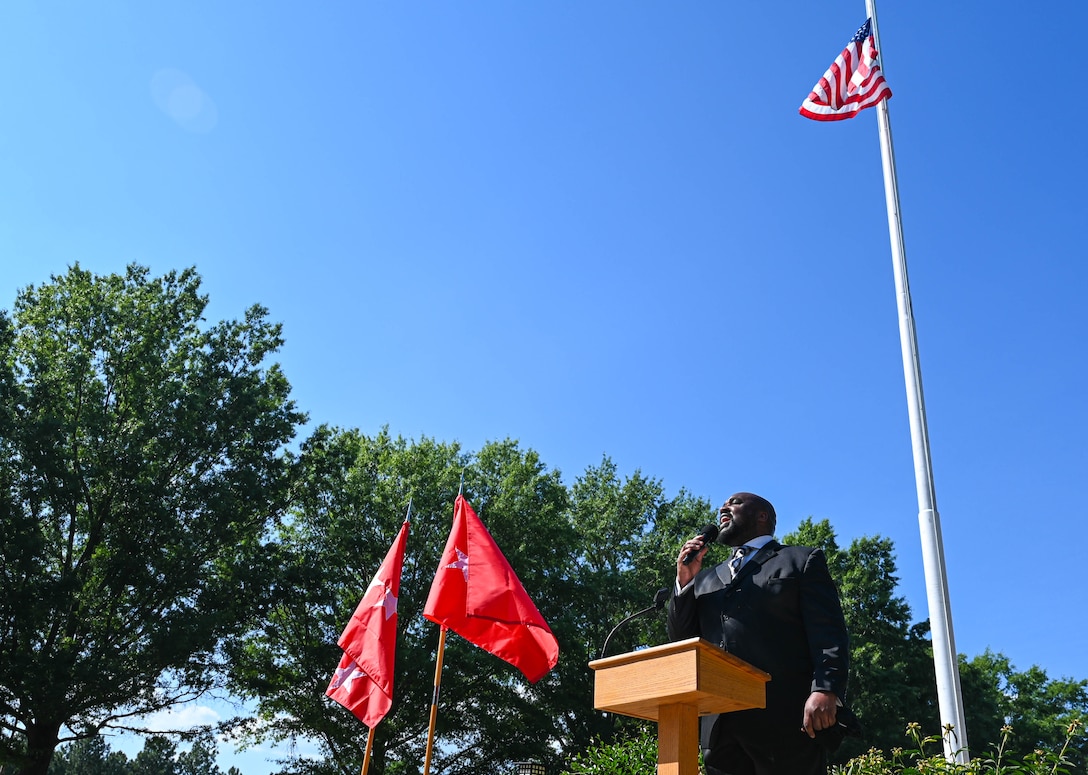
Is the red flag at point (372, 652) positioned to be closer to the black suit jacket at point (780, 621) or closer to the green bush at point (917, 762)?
the green bush at point (917, 762)

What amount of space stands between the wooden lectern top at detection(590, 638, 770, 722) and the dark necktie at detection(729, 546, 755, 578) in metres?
0.77

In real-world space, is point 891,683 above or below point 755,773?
above

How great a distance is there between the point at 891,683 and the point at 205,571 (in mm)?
19689

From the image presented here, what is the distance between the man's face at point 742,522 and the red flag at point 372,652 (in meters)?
6.36

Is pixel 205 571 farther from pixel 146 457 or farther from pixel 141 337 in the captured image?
pixel 141 337

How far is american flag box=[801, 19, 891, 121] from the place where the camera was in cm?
1045

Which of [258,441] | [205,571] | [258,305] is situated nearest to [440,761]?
[205,571]

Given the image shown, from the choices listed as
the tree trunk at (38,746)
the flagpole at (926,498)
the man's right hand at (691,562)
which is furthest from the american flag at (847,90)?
the tree trunk at (38,746)

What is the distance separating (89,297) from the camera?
21.8 m

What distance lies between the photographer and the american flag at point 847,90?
10453 millimetres

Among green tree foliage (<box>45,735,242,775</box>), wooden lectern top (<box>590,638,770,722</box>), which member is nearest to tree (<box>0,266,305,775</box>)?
wooden lectern top (<box>590,638,770,722</box>)

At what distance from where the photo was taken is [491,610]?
8.48 metres

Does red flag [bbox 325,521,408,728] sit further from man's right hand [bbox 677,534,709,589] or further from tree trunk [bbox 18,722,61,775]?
tree trunk [bbox 18,722,61,775]

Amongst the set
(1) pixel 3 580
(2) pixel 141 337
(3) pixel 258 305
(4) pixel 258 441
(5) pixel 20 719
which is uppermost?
(3) pixel 258 305
